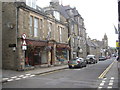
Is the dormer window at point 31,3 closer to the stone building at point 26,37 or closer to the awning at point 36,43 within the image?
the stone building at point 26,37

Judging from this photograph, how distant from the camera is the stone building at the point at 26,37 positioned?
58.2 feet

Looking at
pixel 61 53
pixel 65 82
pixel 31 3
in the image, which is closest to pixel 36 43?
pixel 31 3

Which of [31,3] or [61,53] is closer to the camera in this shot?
[31,3]

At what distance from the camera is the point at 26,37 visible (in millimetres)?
19016

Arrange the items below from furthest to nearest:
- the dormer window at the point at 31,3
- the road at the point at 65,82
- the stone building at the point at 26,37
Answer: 1. the dormer window at the point at 31,3
2. the stone building at the point at 26,37
3. the road at the point at 65,82

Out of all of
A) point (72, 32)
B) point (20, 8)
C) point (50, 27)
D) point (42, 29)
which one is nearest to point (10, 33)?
point (20, 8)

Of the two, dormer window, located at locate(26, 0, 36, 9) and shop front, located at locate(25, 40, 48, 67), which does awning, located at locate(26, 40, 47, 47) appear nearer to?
shop front, located at locate(25, 40, 48, 67)

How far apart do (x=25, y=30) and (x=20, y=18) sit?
148cm

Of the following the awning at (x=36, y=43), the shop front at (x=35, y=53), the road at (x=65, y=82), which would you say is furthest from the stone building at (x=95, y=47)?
the road at (x=65, y=82)

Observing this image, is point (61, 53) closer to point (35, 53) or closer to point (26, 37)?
point (35, 53)

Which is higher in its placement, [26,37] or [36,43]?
[26,37]

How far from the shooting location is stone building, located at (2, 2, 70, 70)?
17.8 meters

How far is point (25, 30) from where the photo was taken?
62.2 feet

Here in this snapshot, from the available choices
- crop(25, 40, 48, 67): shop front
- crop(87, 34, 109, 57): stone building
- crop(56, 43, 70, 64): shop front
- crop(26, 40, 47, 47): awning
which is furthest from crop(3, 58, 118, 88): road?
crop(87, 34, 109, 57): stone building
